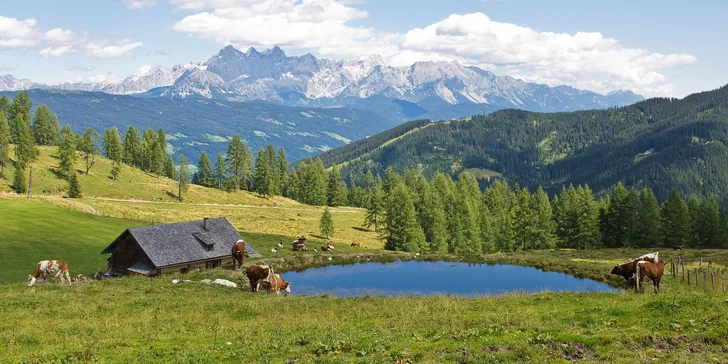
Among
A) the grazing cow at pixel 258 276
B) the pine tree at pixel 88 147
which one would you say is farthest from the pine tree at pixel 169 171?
the grazing cow at pixel 258 276

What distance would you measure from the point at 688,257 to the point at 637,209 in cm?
3412

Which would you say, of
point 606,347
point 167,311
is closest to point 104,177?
point 167,311

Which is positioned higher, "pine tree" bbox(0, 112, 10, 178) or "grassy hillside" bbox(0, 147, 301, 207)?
"pine tree" bbox(0, 112, 10, 178)

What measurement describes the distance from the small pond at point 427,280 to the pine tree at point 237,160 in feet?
367

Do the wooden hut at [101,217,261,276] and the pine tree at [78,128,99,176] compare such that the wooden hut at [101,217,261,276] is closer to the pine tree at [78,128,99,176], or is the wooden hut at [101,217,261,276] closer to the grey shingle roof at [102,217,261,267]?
the grey shingle roof at [102,217,261,267]

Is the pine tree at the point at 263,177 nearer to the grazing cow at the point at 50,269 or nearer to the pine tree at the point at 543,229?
the pine tree at the point at 543,229

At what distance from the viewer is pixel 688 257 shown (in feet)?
227

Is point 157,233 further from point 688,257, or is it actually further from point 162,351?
point 688,257

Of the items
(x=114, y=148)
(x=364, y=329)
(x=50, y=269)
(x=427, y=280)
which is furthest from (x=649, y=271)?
(x=114, y=148)

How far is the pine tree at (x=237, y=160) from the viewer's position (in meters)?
168

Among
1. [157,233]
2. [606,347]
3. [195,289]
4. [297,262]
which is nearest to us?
A: [606,347]

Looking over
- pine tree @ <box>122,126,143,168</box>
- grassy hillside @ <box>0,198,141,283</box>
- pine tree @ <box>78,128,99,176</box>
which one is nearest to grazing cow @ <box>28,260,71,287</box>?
grassy hillside @ <box>0,198,141,283</box>

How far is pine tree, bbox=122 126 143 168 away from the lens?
561ft

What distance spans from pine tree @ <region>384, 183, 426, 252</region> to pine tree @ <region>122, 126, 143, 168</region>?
11472 cm
